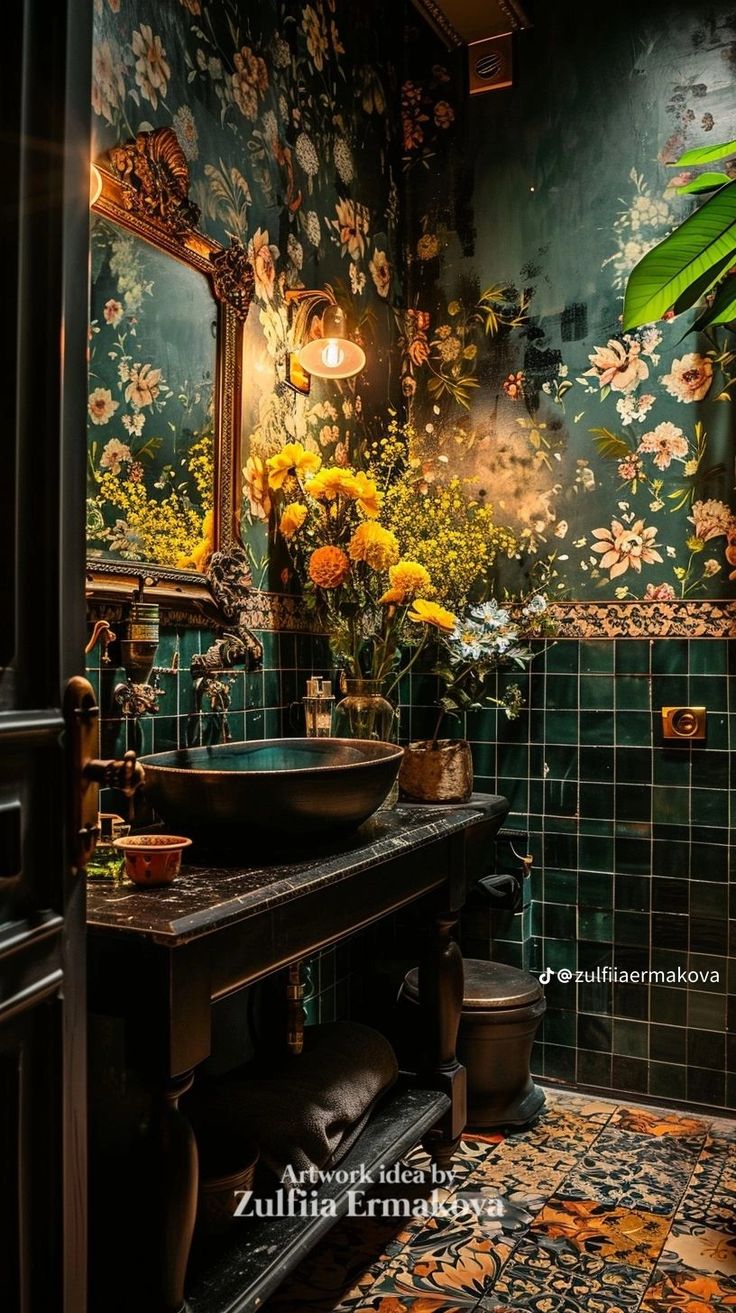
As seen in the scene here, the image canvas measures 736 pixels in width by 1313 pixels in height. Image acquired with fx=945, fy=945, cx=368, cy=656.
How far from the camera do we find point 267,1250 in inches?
58.2

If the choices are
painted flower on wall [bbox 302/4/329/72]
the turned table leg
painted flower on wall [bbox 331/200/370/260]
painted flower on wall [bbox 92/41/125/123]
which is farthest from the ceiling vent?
Result: the turned table leg

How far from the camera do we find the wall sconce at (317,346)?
2365mm

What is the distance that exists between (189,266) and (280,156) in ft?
1.98

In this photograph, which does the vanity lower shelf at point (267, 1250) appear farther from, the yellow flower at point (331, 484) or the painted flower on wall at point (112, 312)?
the painted flower on wall at point (112, 312)

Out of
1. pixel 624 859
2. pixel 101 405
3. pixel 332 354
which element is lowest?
pixel 624 859

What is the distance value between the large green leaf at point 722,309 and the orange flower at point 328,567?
1120 mm

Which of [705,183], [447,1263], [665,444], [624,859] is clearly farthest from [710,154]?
[447,1263]

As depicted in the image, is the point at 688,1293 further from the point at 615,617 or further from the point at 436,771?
the point at 615,617

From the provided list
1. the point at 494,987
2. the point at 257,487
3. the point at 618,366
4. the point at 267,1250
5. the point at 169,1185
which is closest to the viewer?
the point at 169,1185

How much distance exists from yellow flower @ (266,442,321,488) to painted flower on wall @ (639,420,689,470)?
3.36ft

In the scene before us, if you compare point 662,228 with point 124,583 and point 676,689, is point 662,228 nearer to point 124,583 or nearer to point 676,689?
point 676,689

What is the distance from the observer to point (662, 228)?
2.70 metres

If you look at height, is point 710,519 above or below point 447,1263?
above

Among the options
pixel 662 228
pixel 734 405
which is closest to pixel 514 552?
pixel 734 405
